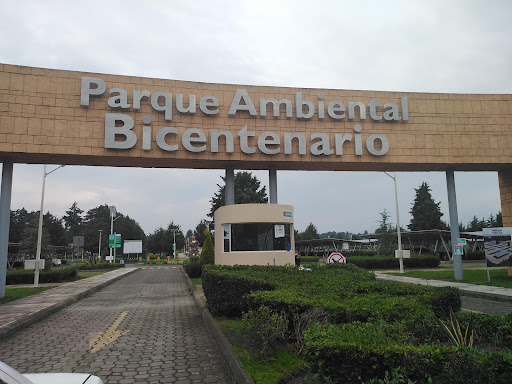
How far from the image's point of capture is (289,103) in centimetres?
1691

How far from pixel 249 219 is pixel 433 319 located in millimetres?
10521

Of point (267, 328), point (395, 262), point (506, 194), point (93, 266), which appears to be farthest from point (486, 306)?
point (93, 266)

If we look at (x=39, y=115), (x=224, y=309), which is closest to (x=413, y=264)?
(x=224, y=309)

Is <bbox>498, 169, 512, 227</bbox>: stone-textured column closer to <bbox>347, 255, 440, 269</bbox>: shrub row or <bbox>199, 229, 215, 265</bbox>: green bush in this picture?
<bbox>347, 255, 440, 269</bbox>: shrub row

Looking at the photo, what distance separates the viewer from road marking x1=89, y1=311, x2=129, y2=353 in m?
7.77

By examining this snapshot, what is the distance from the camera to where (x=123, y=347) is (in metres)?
7.71

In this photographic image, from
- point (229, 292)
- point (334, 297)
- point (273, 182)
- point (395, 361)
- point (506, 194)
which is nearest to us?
point (395, 361)

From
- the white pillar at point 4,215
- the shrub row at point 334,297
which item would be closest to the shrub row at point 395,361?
the shrub row at point 334,297

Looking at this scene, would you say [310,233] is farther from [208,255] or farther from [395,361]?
[395,361]

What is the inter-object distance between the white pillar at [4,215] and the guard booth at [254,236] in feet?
27.6

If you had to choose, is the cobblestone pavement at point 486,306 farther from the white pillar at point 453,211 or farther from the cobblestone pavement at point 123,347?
the cobblestone pavement at point 123,347

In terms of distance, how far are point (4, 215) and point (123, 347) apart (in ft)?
34.6

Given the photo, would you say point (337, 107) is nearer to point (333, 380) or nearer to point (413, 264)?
point (333, 380)

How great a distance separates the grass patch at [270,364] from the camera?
4.85m
